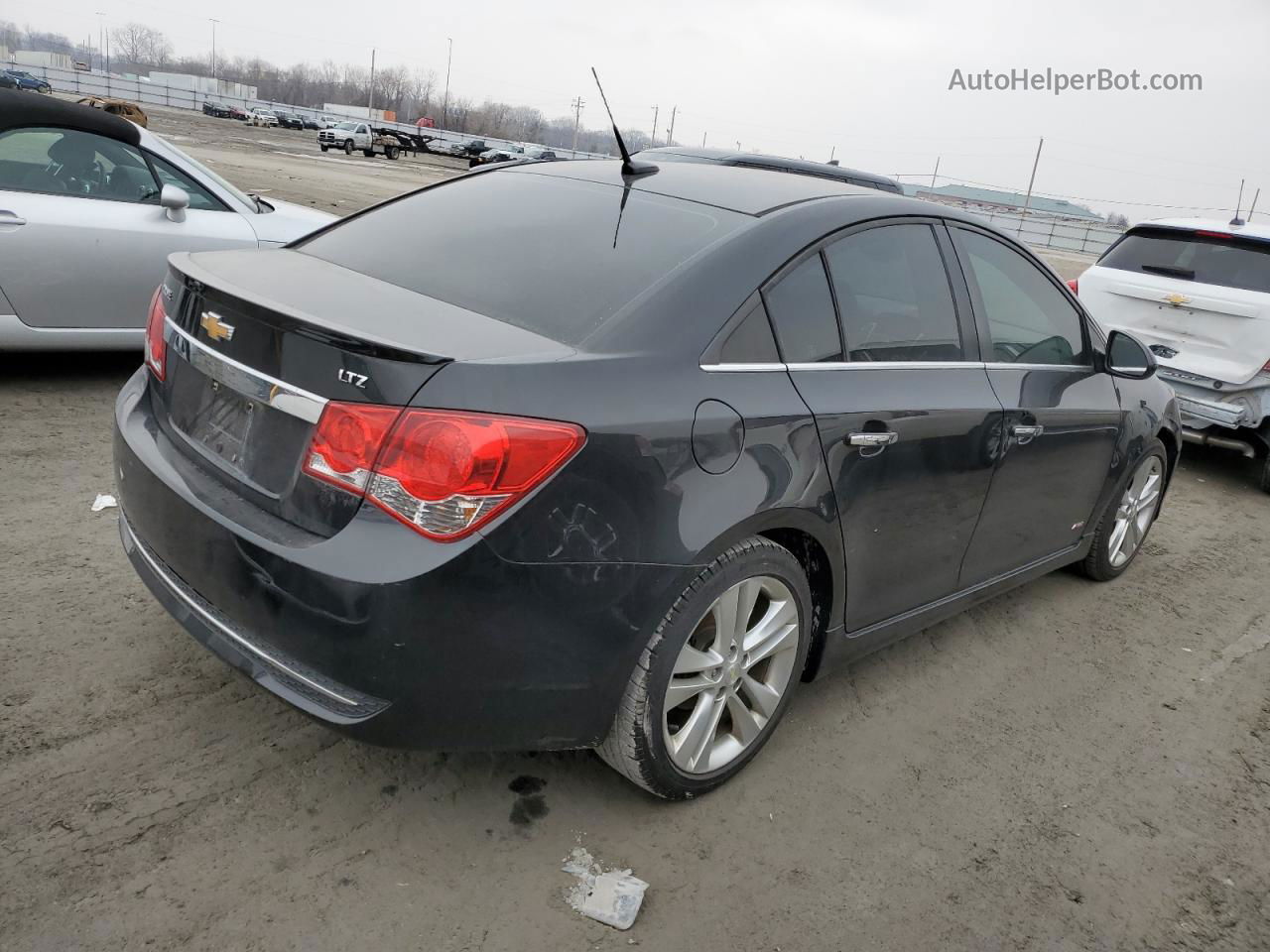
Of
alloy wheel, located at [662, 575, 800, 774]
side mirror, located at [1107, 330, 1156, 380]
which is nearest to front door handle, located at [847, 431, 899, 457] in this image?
alloy wheel, located at [662, 575, 800, 774]

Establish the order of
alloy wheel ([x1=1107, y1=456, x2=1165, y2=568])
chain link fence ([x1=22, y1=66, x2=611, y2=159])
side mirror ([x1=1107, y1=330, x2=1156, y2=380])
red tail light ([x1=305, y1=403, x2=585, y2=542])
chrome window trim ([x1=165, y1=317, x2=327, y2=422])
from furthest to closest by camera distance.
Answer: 1. chain link fence ([x1=22, y1=66, x2=611, y2=159])
2. alloy wheel ([x1=1107, y1=456, x2=1165, y2=568])
3. side mirror ([x1=1107, y1=330, x2=1156, y2=380])
4. chrome window trim ([x1=165, y1=317, x2=327, y2=422])
5. red tail light ([x1=305, y1=403, x2=585, y2=542])

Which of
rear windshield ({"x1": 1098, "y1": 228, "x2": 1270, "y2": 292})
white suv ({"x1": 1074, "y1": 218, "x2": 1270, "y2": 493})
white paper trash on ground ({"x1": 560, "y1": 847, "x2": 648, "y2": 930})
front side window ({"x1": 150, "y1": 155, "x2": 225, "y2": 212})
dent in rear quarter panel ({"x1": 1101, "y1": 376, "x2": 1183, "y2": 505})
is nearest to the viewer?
white paper trash on ground ({"x1": 560, "y1": 847, "x2": 648, "y2": 930})

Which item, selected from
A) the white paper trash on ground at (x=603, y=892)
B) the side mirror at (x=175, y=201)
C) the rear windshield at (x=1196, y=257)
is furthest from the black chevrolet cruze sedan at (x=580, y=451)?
the rear windshield at (x=1196, y=257)

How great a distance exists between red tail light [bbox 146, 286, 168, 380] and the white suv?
6.30 metres

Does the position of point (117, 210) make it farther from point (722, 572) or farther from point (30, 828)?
point (722, 572)

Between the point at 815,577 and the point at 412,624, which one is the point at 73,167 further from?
the point at 815,577

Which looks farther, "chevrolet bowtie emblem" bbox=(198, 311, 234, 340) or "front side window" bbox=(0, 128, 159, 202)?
"front side window" bbox=(0, 128, 159, 202)

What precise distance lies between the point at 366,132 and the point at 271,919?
162ft

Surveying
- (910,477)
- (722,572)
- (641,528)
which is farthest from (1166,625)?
(641,528)

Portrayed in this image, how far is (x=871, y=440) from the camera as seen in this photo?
9.29 feet

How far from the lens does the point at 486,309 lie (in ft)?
8.24

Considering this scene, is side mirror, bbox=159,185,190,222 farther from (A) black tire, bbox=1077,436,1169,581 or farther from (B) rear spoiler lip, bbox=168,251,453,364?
(A) black tire, bbox=1077,436,1169,581

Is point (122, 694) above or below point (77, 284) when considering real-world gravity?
below

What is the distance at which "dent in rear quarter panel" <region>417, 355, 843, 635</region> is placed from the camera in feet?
6.94
